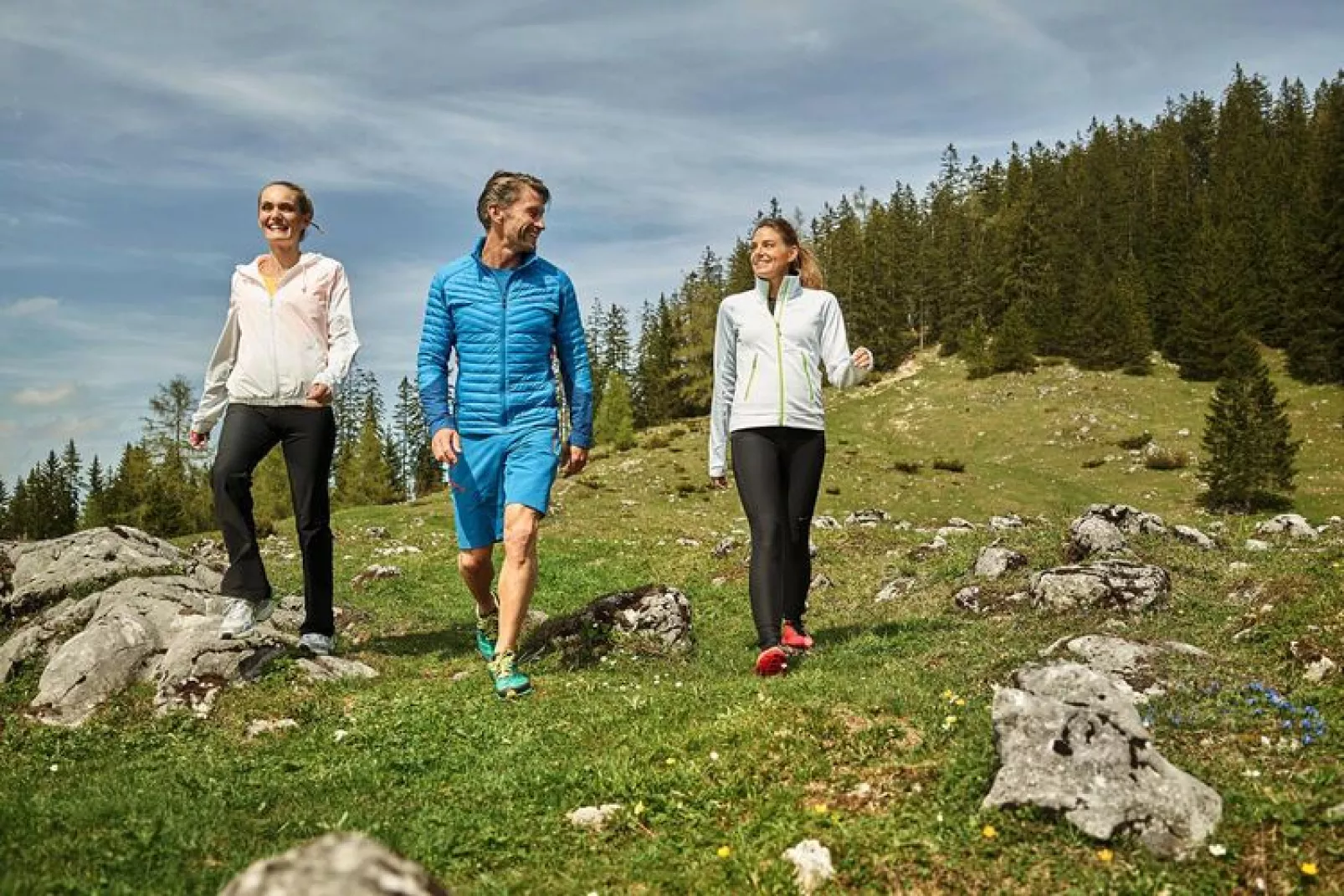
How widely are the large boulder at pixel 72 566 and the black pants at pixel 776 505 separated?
8.25 meters

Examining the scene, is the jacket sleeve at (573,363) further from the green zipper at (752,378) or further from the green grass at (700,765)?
the green grass at (700,765)

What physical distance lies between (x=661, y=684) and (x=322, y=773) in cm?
265

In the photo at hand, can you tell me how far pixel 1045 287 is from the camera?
8612cm

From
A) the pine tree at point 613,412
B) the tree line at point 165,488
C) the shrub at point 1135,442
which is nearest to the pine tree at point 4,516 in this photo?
the tree line at point 165,488

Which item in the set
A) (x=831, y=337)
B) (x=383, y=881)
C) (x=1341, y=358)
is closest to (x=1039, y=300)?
(x=1341, y=358)

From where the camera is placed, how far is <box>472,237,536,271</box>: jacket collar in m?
7.30

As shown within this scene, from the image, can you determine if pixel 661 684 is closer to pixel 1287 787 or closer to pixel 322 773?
pixel 322 773

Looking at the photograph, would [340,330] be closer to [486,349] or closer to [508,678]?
[486,349]

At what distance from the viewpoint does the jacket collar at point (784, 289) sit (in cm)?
769

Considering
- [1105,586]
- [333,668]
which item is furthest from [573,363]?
[1105,586]

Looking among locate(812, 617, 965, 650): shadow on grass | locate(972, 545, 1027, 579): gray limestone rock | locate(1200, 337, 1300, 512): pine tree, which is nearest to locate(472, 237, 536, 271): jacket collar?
locate(812, 617, 965, 650): shadow on grass

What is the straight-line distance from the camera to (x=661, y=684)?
7.21m

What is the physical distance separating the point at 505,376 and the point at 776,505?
7.83 feet

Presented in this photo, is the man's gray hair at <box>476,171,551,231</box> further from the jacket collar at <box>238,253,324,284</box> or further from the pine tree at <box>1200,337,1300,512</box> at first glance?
the pine tree at <box>1200,337,1300,512</box>
